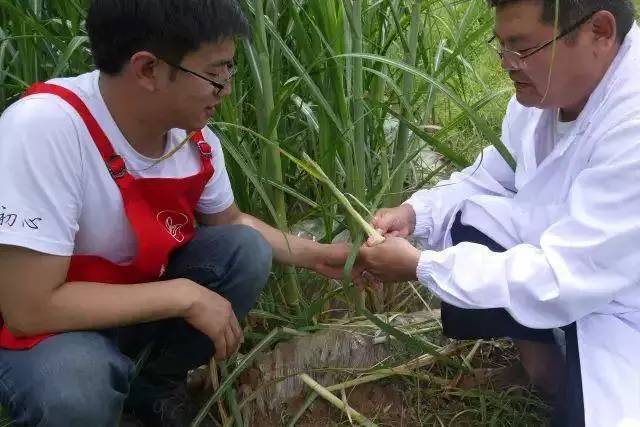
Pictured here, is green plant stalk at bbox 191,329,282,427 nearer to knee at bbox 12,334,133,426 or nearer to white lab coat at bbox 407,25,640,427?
knee at bbox 12,334,133,426

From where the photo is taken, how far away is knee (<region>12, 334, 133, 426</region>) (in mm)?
1210

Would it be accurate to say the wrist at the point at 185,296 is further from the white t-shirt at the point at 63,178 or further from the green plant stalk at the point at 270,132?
the green plant stalk at the point at 270,132

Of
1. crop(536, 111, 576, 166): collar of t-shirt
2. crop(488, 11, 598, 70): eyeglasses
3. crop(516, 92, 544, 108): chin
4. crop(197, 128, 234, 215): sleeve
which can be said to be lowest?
crop(197, 128, 234, 215): sleeve

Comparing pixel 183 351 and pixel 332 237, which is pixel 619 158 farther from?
pixel 183 351

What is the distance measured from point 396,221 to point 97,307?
0.61 meters

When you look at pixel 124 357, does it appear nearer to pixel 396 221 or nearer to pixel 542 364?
pixel 396 221

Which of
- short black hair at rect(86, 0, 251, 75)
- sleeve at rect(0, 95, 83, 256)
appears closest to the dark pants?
short black hair at rect(86, 0, 251, 75)

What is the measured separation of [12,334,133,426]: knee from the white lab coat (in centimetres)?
54

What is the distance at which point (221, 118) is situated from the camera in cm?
158

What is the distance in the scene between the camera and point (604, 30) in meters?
1.31

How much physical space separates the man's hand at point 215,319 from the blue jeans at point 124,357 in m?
0.09

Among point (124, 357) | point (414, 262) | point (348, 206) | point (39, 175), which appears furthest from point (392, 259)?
point (39, 175)

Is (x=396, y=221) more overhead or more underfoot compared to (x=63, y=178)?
more underfoot

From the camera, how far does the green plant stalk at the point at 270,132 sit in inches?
59.0
